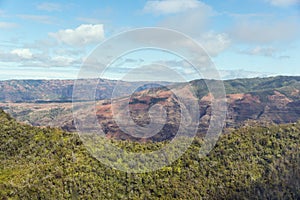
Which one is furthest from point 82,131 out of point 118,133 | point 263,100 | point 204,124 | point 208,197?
point 263,100

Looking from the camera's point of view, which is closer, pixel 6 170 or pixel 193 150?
pixel 6 170

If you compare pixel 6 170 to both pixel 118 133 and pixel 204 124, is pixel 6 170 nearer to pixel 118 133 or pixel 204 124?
pixel 118 133

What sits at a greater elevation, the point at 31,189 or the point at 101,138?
the point at 101,138

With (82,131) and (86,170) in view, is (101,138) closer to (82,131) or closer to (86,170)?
(82,131)

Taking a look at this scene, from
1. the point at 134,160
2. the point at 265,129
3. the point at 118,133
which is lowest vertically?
the point at 118,133

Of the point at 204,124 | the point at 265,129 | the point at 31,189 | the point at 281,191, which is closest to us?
the point at 31,189

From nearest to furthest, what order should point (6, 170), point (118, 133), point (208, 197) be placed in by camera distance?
point (6, 170)
point (208, 197)
point (118, 133)
